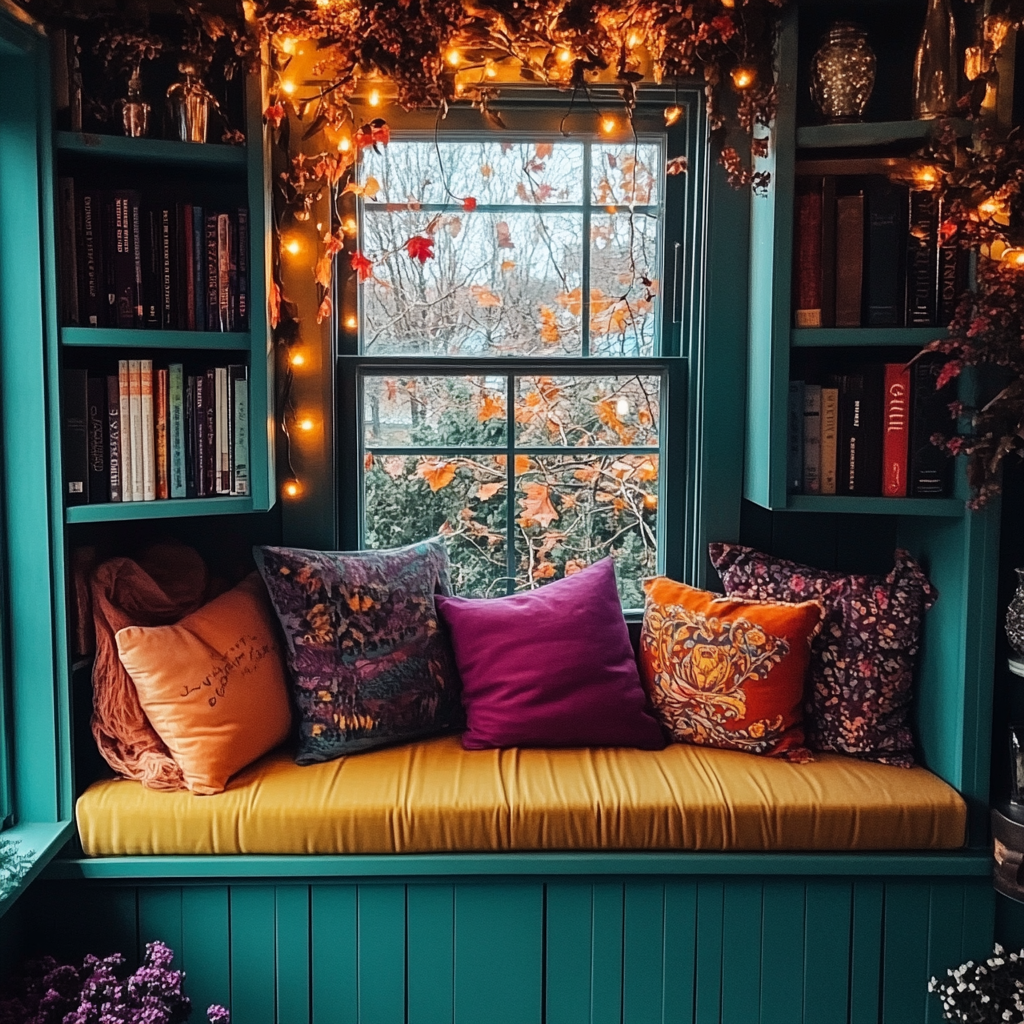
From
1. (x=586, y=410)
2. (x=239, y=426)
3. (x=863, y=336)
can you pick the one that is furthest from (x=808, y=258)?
(x=239, y=426)

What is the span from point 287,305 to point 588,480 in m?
0.87

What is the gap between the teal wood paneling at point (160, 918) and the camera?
219 centimetres

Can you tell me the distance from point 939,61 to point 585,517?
131 centimetres

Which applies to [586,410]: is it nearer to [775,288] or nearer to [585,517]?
[585,517]

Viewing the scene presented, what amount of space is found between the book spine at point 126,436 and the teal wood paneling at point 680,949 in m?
1.42

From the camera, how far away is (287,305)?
248cm

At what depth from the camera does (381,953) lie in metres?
2.21

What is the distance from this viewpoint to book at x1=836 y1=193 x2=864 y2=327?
7.55ft

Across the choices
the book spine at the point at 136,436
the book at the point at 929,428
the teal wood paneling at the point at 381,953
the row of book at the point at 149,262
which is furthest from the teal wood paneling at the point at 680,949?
the row of book at the point at 149,262

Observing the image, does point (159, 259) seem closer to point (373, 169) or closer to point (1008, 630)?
point (373, 169)

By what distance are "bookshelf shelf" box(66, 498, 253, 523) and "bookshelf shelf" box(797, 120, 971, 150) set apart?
1453 mm

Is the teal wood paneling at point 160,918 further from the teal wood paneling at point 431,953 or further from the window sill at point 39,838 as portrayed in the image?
the teal wood paneling at point 431,953

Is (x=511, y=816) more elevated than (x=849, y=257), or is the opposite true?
(x=849, y=257)

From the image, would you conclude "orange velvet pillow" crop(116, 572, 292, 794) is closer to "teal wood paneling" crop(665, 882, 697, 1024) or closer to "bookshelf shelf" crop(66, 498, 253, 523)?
"bookshelf shelf" crop(66, 498, 253, 523)
